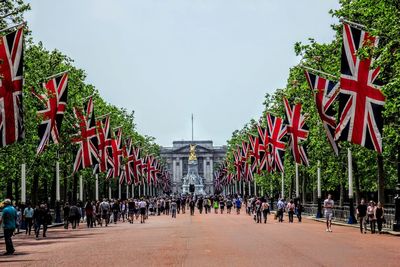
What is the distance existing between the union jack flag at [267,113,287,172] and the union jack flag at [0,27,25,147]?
29954mm

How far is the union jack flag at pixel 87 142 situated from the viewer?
169 feet

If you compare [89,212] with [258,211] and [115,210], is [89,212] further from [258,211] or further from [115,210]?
[258,211]

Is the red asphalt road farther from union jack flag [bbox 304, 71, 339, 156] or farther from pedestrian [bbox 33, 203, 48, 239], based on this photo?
pedestrian [bbox 33, 203, 48, 239]

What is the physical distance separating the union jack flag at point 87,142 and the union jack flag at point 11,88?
67.1 feet

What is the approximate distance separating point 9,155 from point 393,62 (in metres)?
23.4

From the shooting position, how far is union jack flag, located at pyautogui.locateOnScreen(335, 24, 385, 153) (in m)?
30.3

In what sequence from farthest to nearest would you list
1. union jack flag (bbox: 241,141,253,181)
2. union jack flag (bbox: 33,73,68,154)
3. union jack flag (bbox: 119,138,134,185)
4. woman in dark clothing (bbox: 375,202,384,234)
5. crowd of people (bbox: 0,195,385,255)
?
union jack flag (bbox: 241,141,253,181), union jack flag (bbox: 119,138,134,185), union jack flag (bbox: 33,73,68,154), woman in dark clothing (bbox: 375,202,384,234), crowd of people (bbox: 0,195,385,255)

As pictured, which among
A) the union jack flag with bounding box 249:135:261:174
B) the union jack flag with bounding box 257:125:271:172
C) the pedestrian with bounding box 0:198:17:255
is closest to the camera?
the pedestrian with bounding box 0:198:17:255

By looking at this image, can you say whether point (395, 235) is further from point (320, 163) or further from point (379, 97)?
point (320, 163)

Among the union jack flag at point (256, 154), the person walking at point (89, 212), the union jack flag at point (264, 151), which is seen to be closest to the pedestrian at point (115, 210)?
the person walking at point (89, 212)

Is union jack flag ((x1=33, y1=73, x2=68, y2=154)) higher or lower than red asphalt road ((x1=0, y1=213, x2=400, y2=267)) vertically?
higher

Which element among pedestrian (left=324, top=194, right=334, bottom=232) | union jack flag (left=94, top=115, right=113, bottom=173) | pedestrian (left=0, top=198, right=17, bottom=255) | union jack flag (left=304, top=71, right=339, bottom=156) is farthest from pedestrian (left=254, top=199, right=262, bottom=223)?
pedestrian (left=0, top=198, right=17, bottom=255)

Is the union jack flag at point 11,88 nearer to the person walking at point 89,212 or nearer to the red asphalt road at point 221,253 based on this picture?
the red asphalt road at point 221,253

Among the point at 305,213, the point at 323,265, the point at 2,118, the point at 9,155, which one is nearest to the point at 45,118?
the point at 9,155
